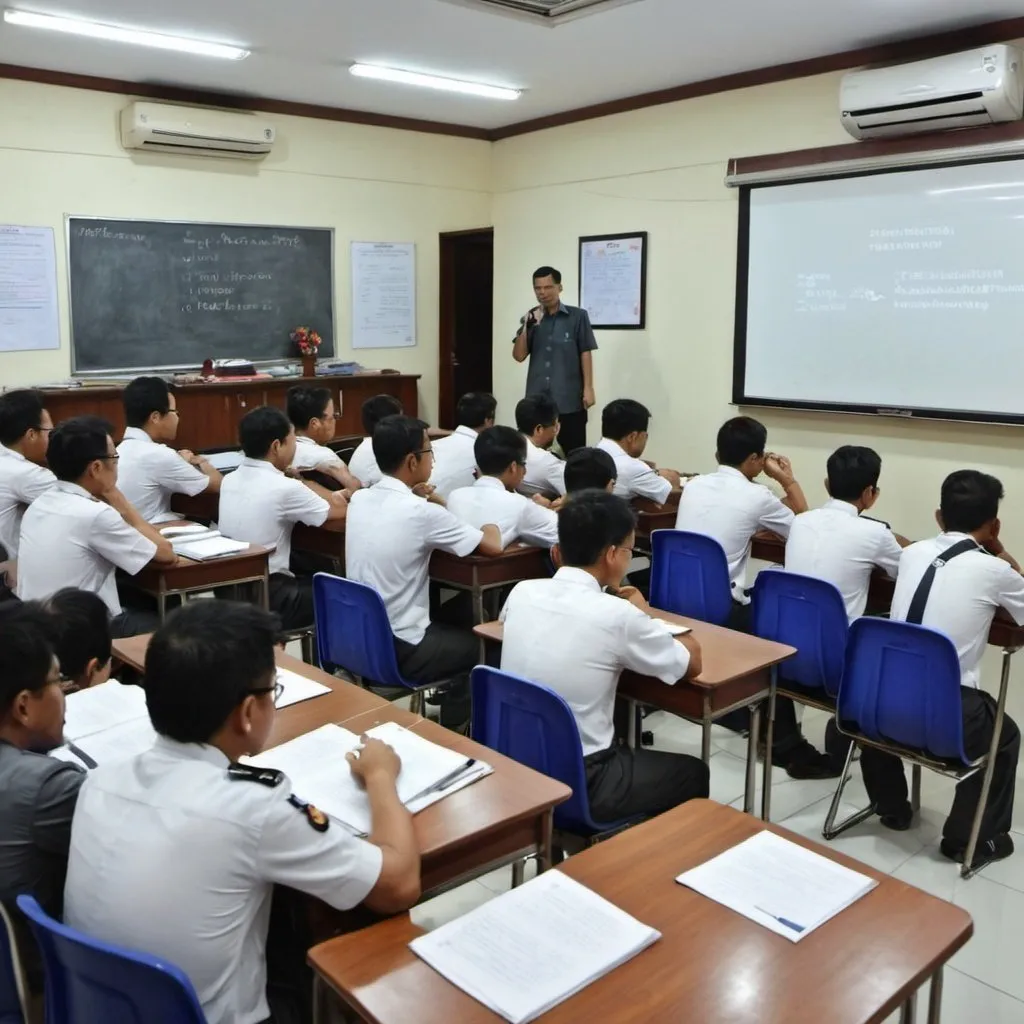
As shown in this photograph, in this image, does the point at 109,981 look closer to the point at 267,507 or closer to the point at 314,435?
the point at 267,507

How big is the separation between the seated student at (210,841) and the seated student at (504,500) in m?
2.16

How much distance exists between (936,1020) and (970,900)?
1281 mm

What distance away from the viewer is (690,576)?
3605 millimetres

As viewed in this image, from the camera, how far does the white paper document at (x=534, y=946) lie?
1294 millimetres

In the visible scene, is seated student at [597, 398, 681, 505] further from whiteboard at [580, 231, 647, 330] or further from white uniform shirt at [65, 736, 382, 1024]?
white uniform shirt at [65, 736, 382, 1024]

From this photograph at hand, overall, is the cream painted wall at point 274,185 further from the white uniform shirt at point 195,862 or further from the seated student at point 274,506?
the white uniform shirt at point 195,862

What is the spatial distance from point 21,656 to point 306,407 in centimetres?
347

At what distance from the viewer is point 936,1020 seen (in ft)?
5.27

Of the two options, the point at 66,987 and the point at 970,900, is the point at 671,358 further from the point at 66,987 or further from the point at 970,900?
the point at 66,987

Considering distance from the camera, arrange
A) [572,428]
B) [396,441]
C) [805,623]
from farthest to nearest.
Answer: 1. [572,428]
2. [396,441]
3. [805,623]

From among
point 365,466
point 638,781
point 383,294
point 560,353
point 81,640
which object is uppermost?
point 383,294

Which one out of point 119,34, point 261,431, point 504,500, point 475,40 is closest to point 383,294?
point 475,40

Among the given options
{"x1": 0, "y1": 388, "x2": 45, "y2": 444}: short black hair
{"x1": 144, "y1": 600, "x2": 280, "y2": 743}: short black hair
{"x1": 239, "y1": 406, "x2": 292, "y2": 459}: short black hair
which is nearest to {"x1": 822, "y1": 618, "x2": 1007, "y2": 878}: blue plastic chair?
{"x1": 144, "y1": 600, "x2": 280, "y2": 743}: short black hair

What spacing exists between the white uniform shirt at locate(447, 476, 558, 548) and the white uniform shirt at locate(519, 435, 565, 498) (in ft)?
2.94
